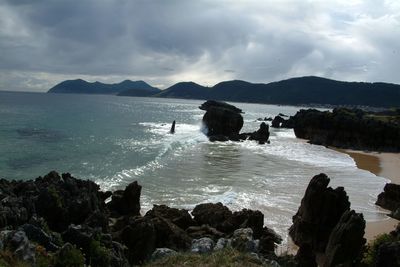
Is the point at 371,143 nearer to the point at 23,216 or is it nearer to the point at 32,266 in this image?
the point at 23,216

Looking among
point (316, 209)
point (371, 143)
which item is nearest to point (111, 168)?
point (316, 209)

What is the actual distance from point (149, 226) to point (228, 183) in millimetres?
24047

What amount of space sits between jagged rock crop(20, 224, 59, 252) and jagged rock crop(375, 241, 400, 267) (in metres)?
11.8

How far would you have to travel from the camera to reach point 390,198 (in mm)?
35562

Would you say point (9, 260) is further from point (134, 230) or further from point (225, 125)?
point (225, 125)

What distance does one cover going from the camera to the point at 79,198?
2512 cm

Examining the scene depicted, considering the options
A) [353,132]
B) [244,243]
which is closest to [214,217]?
[244,243]

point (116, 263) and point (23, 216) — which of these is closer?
point (116, 263)

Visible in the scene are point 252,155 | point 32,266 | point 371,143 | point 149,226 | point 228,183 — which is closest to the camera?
point 32,266

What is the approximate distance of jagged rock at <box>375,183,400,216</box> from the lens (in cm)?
3495

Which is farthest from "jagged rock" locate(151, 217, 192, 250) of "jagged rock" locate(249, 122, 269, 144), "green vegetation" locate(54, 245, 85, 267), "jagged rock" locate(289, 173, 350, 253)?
"jagged rock" locate(249, 122, 269, 144)

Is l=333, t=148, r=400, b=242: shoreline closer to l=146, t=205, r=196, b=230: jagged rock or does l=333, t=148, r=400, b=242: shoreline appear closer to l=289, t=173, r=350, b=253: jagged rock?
l=289, t=173, r=350, b=253: jagged rock

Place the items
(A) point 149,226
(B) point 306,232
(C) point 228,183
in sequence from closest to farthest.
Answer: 1. (A) point 149,226
2. (B) point 306,232
3. (C) point 228,183

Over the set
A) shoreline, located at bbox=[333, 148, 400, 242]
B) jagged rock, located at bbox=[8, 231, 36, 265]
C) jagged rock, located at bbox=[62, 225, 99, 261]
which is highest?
jagged rock, located at bbox=[8, 231, 36, 265]
